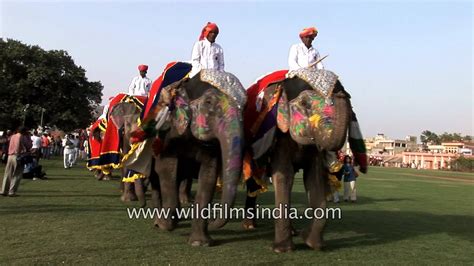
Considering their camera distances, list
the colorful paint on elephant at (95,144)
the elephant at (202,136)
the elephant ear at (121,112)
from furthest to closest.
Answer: the colorful paint on elephant at (95,144), the elephant ear at (121,112), the elephant at (202,136)

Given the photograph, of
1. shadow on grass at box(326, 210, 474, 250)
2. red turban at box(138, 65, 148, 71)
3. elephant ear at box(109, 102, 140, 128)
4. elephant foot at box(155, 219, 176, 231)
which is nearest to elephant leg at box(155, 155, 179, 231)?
elephant foot at box(155, 219, 176, 231)

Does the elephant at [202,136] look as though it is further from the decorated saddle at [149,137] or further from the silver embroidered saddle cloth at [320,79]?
the silver embroidered saddle cloth at [320,79]

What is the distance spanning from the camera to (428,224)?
1061 centimetres

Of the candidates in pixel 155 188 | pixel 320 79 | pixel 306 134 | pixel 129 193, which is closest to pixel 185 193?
pixel 129 193

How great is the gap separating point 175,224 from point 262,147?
2510 millimetres

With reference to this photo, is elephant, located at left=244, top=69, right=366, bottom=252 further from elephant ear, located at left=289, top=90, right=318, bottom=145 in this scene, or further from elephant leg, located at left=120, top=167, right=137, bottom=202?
elephant leg, located at left=120, top=167, right=137, bottom=202

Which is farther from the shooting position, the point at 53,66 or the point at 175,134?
the point at 53,66

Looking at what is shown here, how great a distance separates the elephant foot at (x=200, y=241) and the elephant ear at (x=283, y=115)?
201 centimetres

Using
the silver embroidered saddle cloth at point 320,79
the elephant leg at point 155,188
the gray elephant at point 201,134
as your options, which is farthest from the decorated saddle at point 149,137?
the silver embroidered saddle cloth at point 320,79

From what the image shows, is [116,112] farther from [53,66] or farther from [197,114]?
[53,66]

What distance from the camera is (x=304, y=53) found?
804 centimetres

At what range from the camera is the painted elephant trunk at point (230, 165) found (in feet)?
20.5

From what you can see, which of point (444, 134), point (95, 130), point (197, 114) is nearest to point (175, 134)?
point (197, 114)

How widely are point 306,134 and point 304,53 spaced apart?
1958mm
